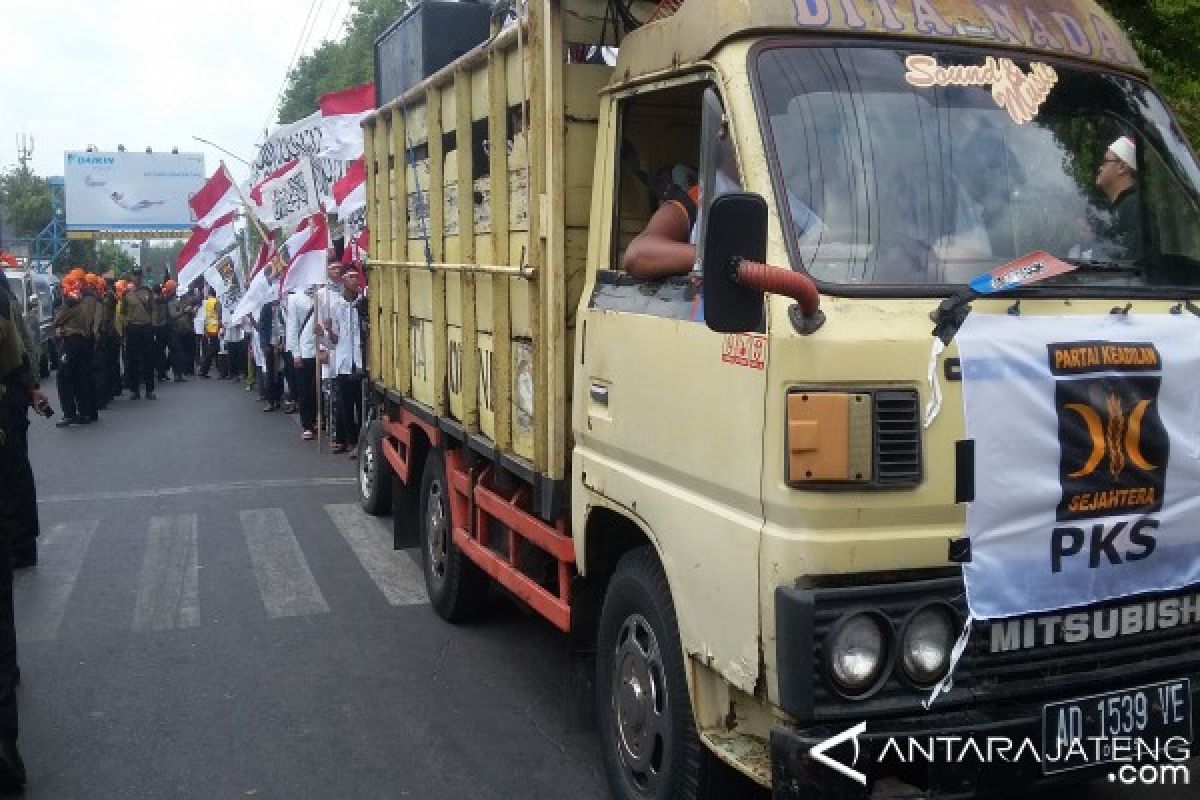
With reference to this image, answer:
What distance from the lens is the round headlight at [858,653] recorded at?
3021mm

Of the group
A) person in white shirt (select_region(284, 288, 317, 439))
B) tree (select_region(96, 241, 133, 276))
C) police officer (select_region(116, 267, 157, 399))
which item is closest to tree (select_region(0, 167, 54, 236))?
tree (select_region(96, 241, 133, 276))

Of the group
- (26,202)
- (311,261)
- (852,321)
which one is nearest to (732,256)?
(852,321)

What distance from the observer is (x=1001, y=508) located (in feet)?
10.3

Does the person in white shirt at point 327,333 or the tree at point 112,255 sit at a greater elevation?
the tree at point 112,255

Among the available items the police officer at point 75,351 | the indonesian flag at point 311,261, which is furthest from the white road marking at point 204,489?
the police officer at point 75,351

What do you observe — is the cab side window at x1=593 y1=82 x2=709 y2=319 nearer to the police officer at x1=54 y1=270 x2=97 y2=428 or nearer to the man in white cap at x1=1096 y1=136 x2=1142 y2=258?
the man in white cap at x1=1096 y1=136 x2=1142 y2=258

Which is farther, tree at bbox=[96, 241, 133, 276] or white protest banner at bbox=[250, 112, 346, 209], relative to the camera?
tree at bbox=[96, 241, 133, 276]

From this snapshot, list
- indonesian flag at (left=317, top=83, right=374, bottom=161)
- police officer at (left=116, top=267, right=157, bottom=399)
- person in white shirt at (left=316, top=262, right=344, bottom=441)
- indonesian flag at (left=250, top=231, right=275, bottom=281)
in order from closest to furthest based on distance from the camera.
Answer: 1. indonesian flag at (left=317, top=83, right=374, bottom=161)
2. person in white shirt at (left=316, top=262, right=344, bottom=441)
3. indonesian flag at (left=250, top=231, right=275, bottom=281)
4. police officer at (left=116, top=267, right=157, bottom=399)

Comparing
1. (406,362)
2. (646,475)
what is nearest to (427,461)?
(406,362)

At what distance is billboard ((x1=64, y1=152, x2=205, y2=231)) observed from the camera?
58750 mm

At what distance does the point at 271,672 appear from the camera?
237 inches

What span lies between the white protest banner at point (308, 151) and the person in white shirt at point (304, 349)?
1.29 metres

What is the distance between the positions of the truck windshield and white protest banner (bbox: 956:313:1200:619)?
0.96ft

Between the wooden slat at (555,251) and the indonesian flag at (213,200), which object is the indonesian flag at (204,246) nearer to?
the indonesian flag at (213,200)
